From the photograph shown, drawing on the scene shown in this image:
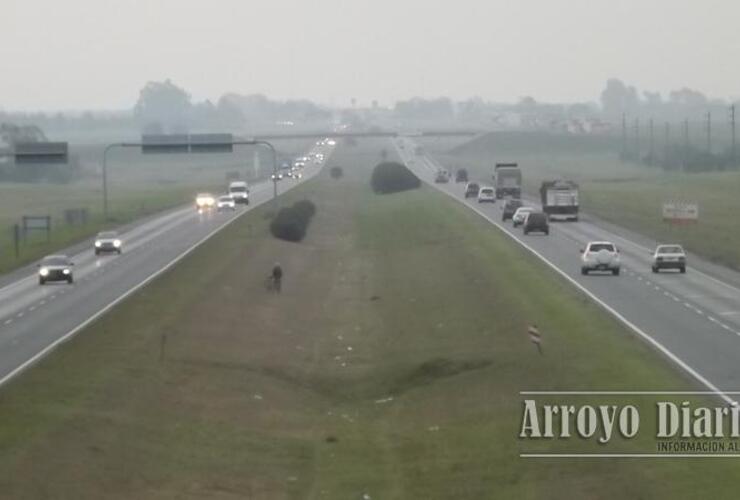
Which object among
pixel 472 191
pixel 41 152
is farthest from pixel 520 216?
pixel 472 191

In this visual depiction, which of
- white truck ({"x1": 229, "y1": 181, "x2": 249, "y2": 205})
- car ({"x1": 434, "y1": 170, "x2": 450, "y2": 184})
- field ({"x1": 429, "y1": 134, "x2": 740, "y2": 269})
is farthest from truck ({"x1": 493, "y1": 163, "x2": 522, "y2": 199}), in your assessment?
car ({"x1": 434, "y1": 170, "x2": 450, "y2": 184})

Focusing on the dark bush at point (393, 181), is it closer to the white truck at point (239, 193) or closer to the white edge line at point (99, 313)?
the white truck at point (239, 193)

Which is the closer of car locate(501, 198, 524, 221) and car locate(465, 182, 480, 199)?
car locate(501, 198, 524, 221)

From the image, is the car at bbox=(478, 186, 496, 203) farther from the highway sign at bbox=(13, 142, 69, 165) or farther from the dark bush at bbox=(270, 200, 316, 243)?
the highway sign at bbox=(13, 142, 69, 165)

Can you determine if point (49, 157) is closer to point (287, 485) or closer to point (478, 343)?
point (478, 343)

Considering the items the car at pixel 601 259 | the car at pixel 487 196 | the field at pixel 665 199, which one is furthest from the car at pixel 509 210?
the car at pixel 601 259

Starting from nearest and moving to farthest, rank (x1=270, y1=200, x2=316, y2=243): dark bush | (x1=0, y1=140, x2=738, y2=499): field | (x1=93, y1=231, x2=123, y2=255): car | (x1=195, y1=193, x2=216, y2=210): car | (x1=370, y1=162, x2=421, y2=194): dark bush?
(x1=0, y1=140, x2=738, y2=499): field → (x1=93, y1=231, x2=123, y2=255): car → (x1=270, y1=200, x2=316, y2=243): dark bush → (x1=195, y1=193, x2=216, y2=210): car → (x1=370, y1=162, x2=421, y2=194): dark bush

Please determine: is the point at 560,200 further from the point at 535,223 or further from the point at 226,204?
the point at 226,204
